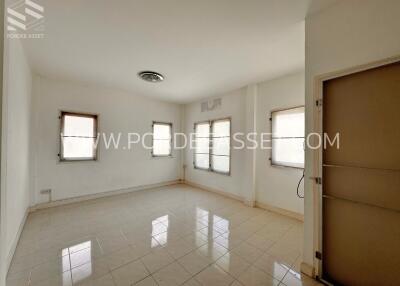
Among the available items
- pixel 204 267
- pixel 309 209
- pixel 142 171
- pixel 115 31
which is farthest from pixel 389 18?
pixel 142 171

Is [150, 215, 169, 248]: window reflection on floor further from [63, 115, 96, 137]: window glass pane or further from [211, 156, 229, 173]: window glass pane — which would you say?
[63, 115, 96, 137]: window glass pane

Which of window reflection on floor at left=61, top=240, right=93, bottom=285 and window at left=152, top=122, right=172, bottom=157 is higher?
window at left=152, top=122, right=172, bottom=157

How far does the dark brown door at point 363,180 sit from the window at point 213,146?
9.49 ft

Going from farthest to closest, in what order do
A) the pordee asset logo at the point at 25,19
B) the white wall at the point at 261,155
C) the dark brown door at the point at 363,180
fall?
1. the white wall at the point at 261,155
2. the pordee asset logo at the point at 25,19
3. the dark brown door at the point at 363,180

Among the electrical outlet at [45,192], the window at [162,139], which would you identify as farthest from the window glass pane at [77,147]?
the window at [162,139]

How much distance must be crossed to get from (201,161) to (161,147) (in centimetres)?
137

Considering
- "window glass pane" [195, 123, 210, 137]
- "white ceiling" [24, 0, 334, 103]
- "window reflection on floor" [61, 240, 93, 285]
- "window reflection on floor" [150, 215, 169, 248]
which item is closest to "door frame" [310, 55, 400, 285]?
"white ceiling" [24, 0, 334, 103]

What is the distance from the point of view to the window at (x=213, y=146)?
4.68 m

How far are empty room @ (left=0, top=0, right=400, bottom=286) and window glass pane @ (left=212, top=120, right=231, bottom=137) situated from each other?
0.06m

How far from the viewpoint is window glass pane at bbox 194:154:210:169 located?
5237 millimetres

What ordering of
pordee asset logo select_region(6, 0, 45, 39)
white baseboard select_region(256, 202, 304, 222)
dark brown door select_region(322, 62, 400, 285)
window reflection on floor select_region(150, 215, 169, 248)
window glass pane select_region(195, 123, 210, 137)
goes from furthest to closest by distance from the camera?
window glass pane select_region(195, 123, 210, 137)
white baseboard select_region(256, 202, 304, 222)
window reflection on floor select_region(150, 215, 169, 248)
pordee asset logo select_region(6, 0, 45, 39)
dark brown door select_region(322, 62, 400, 285)

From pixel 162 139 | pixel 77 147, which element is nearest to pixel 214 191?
pixel 162 139

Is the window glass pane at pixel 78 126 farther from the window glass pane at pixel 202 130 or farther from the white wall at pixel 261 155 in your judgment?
the white wall at pixel 261 155

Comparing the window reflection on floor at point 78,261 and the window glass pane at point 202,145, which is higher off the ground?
the window glass pane at point 202,145
